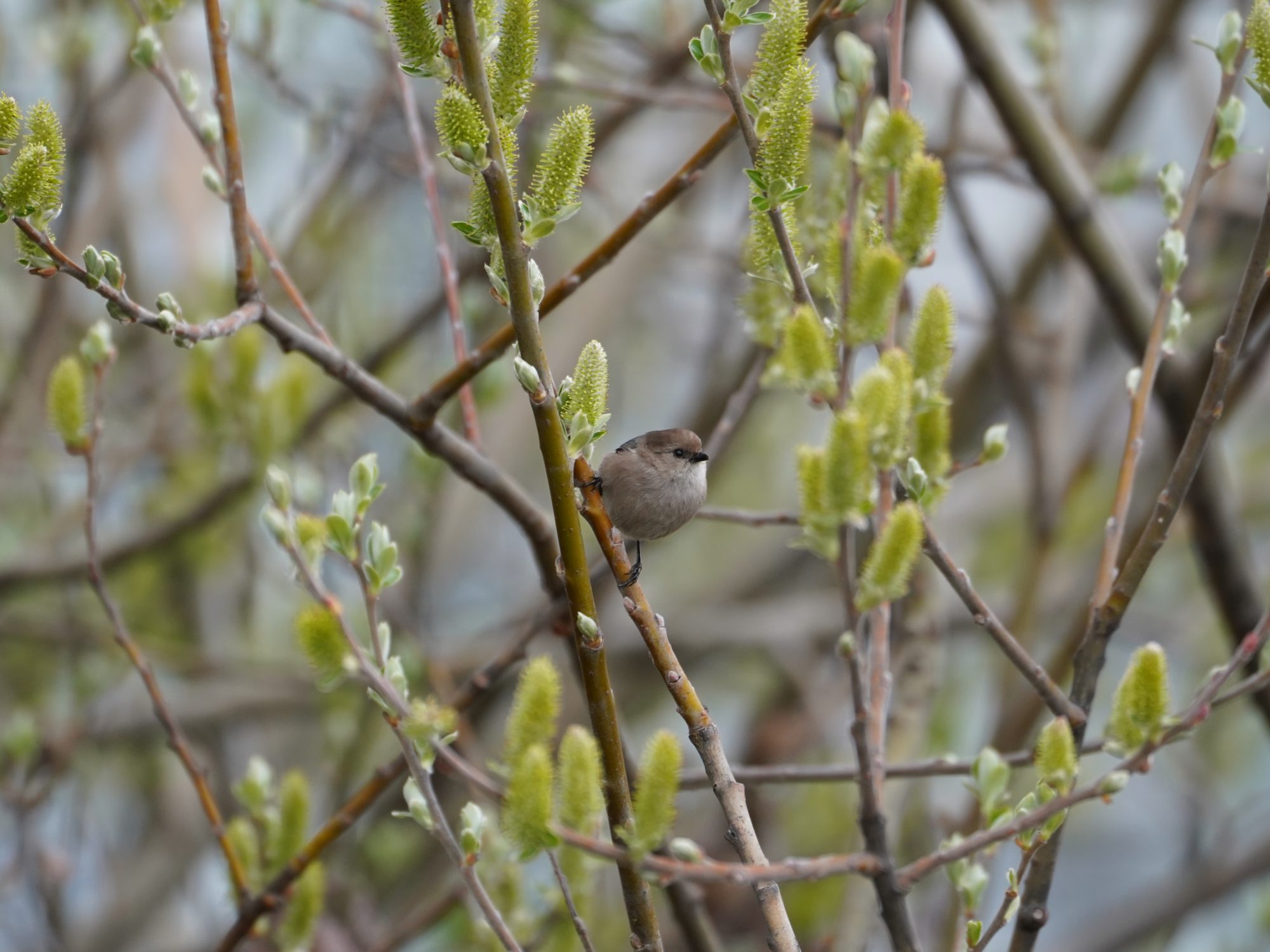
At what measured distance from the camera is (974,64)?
3768mm

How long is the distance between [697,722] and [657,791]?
0.54m

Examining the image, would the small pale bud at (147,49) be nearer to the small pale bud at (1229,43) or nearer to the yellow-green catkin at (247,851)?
the yellow-green catkin at (247,851)

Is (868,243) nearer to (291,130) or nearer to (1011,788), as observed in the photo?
(1011,788)

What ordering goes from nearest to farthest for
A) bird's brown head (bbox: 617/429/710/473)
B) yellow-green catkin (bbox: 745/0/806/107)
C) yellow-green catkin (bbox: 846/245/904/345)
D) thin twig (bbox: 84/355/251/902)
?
1. yellow-green catkin (bbox: 846/245/904/345)
2. yellow-green catkin (bbox: 745/0/806/107)
3. thin twig (bbox: 84/355/251/902)
4. bird's brown head (bbox: 617/429/710/473)

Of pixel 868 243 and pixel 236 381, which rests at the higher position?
pixel 236 381

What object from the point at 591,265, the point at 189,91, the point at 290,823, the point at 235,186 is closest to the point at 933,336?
the point at 591,265

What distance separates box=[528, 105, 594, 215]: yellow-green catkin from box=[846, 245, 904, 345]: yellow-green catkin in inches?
17.9

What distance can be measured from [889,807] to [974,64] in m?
2.20

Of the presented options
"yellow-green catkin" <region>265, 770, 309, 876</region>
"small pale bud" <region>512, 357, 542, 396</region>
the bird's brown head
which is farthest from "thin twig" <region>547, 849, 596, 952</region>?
the bird's brown head

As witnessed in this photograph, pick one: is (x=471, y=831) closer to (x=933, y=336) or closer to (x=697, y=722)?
(x=697, y=722)

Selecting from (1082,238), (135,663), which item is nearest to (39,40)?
(135,663)

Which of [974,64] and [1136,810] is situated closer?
[974,64]

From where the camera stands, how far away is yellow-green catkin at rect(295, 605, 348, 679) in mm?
1680

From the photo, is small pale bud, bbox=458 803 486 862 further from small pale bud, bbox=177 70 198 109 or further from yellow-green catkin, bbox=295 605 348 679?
small pale bud, bbox=177 70 198 109
